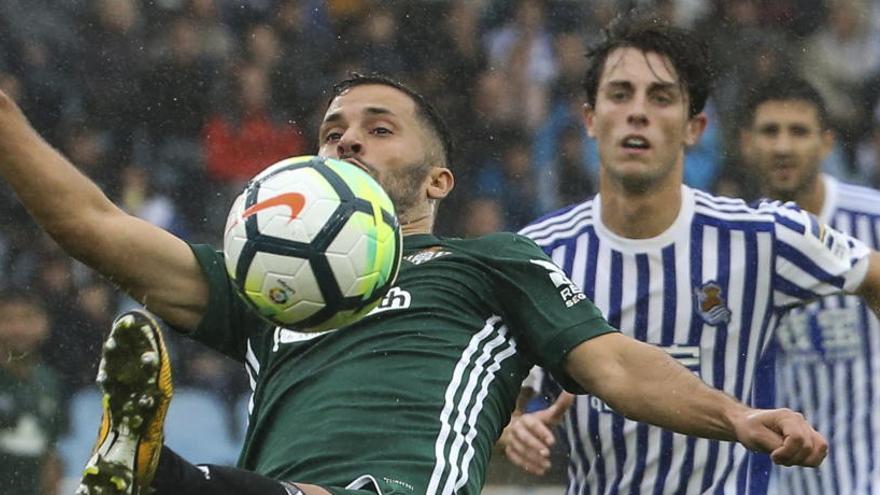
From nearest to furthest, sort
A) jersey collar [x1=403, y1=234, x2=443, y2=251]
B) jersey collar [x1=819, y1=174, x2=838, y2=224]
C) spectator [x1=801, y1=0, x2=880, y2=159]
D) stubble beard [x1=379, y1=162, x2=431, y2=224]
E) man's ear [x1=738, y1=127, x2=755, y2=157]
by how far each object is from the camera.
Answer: jersey collar [x1=403, y1=234, x2=443, y2=251] → stubble beard [x1=379, y1=162, x2=431, y2=224] → jersey collar [x1=819, y1=174, x2=838, y2=224] → man's ear [x1=738, y1=127, x2=755, y2=157] → spectator [x1=801, y1=0, x2=880, y2=159]

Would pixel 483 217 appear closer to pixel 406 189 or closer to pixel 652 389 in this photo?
pixel 406 189

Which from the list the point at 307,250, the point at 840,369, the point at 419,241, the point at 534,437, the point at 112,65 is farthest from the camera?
the point at 112,65

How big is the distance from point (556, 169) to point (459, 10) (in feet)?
3.75

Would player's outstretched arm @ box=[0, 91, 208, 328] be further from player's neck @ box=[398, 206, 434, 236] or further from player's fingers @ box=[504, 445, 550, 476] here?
player's fingers @ box=[504, 445, 550, 476]

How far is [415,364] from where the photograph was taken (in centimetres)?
424

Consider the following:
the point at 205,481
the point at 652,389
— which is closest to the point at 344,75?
the point at 652,389

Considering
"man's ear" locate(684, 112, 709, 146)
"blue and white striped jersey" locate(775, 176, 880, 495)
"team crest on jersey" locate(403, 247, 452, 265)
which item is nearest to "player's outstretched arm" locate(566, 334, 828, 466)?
"team crest on jersey" locate(403, 247, 452, 265)

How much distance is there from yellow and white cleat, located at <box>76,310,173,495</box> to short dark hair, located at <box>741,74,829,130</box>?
384 centimetres

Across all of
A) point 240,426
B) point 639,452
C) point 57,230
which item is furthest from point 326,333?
point 240,426

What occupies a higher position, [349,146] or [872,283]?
[872,283]

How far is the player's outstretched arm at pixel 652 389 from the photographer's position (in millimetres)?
4156

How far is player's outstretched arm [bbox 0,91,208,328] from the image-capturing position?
13.3 feet

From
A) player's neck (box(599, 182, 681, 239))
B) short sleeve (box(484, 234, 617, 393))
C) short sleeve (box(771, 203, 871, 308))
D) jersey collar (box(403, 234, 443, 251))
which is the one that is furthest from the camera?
player's neck (box(599, 182, 681, 239))

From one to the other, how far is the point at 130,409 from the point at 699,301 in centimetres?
237
